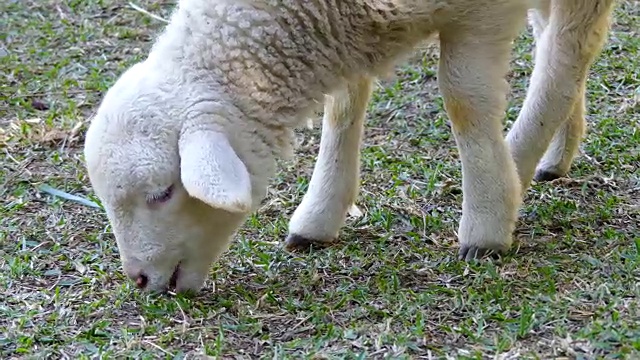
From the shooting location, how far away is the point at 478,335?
340 cm

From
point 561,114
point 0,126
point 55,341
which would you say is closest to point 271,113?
point 55,341

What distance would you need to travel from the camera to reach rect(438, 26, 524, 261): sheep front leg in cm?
408

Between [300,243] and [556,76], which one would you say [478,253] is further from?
[556,76]

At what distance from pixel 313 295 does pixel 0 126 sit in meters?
2.71

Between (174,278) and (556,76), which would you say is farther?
(556,76)

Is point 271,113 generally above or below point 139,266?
above

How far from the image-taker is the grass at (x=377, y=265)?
3484 mm

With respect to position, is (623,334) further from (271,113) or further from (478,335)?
(271,113)

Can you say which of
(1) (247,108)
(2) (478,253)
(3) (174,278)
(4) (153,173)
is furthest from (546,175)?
(4) (153,173)

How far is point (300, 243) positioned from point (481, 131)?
2.89 feet

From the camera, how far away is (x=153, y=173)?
371 cm

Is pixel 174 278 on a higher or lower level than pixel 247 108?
lower

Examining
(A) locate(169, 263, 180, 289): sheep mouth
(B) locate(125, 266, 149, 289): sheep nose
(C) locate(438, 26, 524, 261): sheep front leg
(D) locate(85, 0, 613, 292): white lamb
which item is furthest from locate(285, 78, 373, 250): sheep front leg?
(B) locate(125, 266, 149, 289): sheep nose

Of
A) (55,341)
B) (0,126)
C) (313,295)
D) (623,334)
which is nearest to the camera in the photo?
(623,334)
